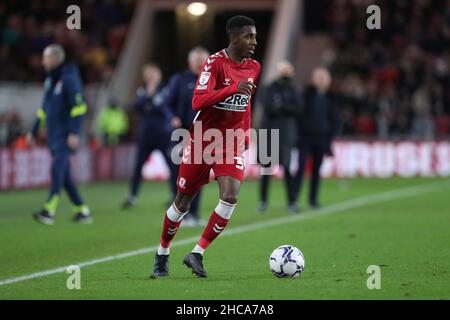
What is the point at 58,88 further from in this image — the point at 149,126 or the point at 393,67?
the point at 393,67

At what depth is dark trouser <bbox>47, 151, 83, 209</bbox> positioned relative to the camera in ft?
48.8

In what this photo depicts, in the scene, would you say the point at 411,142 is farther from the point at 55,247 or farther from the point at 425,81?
the point at 55,247

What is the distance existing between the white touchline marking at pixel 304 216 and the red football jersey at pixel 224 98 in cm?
192

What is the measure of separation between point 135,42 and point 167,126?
54.9ft

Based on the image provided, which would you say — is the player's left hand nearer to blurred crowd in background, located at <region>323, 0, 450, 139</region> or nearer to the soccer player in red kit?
the soccer player in red kit

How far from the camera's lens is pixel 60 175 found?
14922 mm

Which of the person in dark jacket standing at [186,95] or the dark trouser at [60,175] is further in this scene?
the dark trouser at [60,175]

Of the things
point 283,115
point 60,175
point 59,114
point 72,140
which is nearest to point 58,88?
point 59,114

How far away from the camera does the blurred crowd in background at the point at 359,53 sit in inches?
1170

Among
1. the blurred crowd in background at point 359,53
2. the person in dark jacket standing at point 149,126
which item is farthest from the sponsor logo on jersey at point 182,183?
the blurred crowd in background at point 359,53

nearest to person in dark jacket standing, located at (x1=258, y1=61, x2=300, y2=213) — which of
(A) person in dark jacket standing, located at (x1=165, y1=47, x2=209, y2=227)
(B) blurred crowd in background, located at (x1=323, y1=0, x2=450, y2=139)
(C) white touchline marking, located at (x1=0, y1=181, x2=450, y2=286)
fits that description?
(C) white touchline marking, located at (x1=0, y1=181, x2=450, y2=286)

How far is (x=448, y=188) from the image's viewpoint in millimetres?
23219

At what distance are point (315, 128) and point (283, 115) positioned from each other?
82cm

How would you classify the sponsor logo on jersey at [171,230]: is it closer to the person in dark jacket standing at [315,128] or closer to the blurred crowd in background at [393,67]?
the person in dark jacket standing at [315,128]
